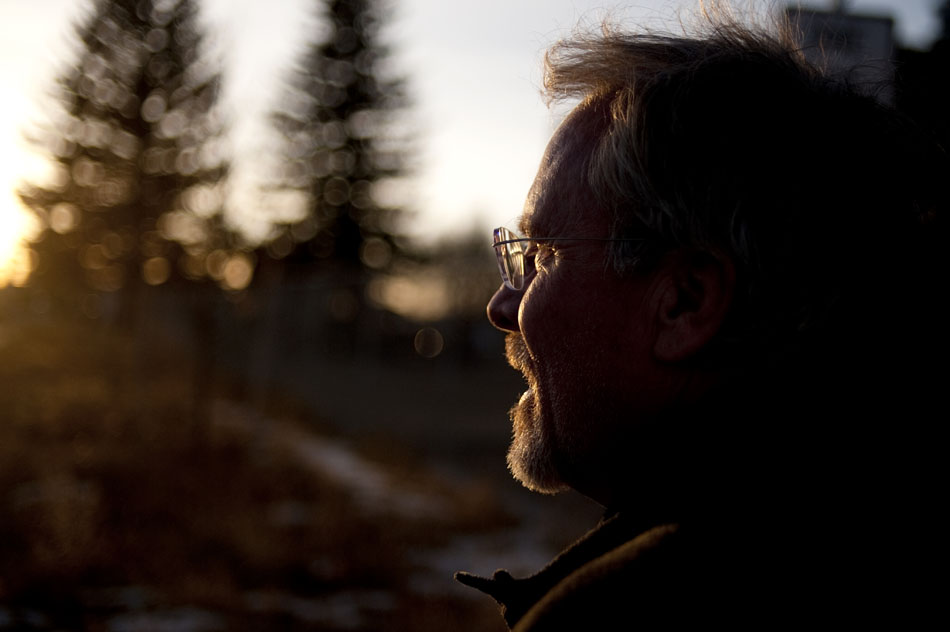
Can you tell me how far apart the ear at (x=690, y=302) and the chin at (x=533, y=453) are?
0.30 meters

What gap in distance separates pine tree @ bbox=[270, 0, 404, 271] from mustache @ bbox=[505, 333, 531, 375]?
1136 inches

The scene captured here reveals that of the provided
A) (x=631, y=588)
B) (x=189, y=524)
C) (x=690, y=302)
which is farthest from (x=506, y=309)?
(x=189, y=524)

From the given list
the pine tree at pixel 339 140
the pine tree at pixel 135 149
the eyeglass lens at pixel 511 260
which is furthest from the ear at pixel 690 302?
the pine tree at pixel 339 140

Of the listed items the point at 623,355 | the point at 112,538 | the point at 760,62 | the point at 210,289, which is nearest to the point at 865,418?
the point at 623,355

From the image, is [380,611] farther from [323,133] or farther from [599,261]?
[323,133]

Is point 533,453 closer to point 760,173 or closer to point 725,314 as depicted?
point 725,314

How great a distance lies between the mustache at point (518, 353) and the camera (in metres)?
1.61

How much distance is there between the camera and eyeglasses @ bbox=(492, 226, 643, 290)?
1650mm

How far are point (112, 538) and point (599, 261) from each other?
16.4 feet

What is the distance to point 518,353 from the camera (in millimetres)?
1699

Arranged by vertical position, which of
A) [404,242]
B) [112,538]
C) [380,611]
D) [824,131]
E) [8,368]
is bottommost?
[380,611]

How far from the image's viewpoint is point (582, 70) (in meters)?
1.62

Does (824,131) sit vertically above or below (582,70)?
below

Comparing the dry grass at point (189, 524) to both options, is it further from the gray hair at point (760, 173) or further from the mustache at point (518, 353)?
the gray hair at point (760, 173)
